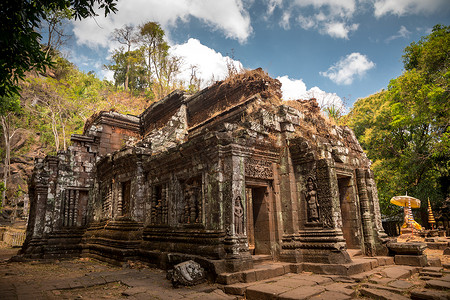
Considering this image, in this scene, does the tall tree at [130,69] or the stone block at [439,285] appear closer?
the stone block at [439,285]

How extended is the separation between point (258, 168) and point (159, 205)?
318 centimetres

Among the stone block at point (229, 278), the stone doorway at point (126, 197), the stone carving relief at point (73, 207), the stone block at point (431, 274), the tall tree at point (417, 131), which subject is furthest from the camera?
the tall tree at point (417, 131)

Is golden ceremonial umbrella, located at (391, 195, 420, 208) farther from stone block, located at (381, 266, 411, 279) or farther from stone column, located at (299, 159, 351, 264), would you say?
stone column, located at (299, 159, 351, 264)

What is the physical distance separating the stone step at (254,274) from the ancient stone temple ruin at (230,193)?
0.50 ft

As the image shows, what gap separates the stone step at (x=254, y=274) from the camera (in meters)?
4.88

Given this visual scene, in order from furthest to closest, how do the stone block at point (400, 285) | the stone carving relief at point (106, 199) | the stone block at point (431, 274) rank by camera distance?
the stone carving relief at point (106, 199) < the stone block at point (431, 274) < the stone block at point (400, 285)

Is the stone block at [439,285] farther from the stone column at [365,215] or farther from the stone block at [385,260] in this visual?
the stone column at [365,215]

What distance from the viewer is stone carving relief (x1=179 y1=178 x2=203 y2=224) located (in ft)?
21.4

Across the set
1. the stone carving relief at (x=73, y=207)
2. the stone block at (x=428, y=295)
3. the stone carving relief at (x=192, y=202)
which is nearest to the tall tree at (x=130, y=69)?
the stone carving relief at (x=73, y=207)

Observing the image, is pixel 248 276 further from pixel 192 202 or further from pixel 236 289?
pixel 192 202

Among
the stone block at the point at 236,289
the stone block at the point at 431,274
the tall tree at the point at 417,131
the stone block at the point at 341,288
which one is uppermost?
the tall tree at the point at 417,131

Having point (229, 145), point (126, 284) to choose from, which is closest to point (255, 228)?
point (229, 145)

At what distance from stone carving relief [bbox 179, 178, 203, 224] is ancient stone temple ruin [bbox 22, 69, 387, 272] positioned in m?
0.03

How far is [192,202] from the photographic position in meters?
6.66
